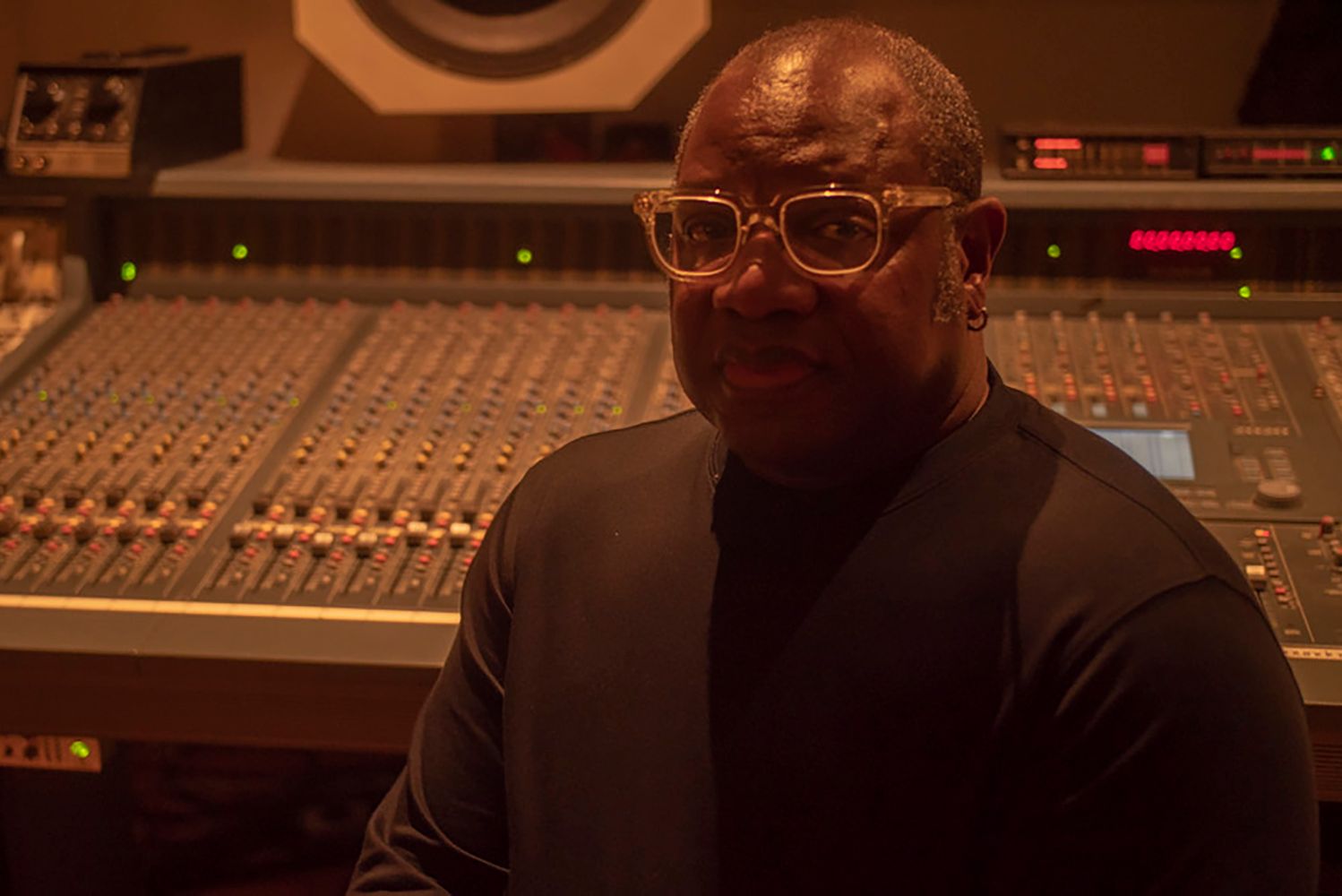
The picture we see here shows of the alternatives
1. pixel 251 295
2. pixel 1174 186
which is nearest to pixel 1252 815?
pixel 1174 186

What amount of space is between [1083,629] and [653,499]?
322mm

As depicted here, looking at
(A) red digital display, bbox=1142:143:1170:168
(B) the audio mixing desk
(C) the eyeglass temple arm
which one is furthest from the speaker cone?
(C) the eyeglass temple arm

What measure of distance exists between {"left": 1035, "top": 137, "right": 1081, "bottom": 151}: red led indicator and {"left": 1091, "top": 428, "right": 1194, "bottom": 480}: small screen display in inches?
15.2

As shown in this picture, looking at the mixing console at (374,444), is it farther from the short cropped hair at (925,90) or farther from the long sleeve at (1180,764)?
the short cropped hair at (925,90)

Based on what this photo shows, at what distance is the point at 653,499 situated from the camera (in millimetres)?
1054

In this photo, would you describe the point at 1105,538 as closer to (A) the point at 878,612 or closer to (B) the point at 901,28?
(A) the point at 878,612

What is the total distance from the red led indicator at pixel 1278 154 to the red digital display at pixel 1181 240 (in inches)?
3.6

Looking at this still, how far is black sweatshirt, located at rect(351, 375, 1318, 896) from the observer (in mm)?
831

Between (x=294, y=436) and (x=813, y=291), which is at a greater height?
(x=813, y=291)

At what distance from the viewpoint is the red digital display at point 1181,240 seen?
178 centimetres

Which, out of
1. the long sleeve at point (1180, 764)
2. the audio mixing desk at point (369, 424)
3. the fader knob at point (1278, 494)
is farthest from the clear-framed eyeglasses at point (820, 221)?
the fader knob at point (1278, 494)

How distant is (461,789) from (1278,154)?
122cm

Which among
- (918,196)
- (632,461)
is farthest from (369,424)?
(918,196)

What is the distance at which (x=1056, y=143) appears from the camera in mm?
1765
